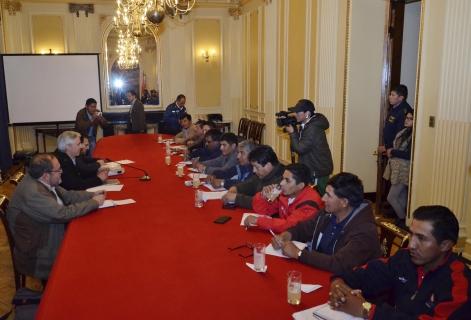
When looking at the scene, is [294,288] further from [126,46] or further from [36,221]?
[126,46]

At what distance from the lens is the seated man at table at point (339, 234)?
88.0 inches

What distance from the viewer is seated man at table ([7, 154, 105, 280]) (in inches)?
123

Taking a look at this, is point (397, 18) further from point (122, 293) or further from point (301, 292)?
point (122, 293)

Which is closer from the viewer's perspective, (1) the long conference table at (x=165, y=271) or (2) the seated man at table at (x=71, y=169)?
(1) the long conference table at (x=165, y=271)

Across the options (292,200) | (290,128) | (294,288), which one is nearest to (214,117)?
(290,128)

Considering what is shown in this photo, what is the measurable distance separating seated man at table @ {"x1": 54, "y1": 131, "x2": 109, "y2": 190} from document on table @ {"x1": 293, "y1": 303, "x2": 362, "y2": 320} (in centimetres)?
300

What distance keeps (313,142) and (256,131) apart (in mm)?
4939

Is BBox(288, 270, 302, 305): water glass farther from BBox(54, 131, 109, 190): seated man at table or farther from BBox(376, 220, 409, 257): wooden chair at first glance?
BBox(54, 131, 109, 190): seated man at table

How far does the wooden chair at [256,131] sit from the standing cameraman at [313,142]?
4.64 meters

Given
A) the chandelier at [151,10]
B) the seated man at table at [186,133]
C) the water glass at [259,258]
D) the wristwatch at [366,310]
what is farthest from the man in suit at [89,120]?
the wristwatch at [366,310]

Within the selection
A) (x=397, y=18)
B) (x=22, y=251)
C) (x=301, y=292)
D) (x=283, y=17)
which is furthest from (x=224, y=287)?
(x=283, y=17)

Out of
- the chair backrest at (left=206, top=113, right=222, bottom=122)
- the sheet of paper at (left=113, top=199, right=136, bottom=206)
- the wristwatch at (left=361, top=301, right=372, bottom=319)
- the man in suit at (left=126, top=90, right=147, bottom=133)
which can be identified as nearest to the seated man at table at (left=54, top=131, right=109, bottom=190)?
the sheet of paper at (left=113, top=199, right=136, bottom=206)

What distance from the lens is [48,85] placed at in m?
10.0

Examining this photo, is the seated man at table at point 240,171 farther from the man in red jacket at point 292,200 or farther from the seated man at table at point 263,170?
the man in red jacket at point 292,200
